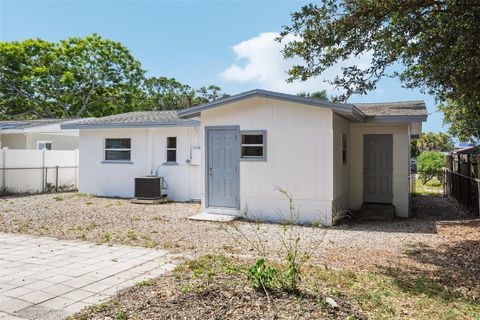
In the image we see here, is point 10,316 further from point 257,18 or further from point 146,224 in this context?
point 257,18

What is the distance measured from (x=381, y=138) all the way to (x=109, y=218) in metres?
7.98

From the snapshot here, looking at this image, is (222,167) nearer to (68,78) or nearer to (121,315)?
(121,315)

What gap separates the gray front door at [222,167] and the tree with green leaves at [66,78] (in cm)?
2731

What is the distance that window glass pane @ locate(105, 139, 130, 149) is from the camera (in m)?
14.3

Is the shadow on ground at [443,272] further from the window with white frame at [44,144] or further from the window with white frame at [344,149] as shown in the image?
the window with white frame at [44,144]

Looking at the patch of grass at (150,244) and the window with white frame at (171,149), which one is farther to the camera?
the window with white frame at (171,149)

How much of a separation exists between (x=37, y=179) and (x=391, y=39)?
590 inches

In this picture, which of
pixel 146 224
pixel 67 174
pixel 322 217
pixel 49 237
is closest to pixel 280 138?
pixel 322 217

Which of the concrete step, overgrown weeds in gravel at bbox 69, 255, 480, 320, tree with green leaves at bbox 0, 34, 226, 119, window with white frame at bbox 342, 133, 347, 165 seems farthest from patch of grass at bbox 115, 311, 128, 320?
tree with green leaves at bbox 0, 34, 226, 119

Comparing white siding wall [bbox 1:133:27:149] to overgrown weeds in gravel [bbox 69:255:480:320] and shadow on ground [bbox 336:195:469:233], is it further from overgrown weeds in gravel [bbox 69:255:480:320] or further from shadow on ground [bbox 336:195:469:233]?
overgrown weeds in gravel [bbox 69:255:480:320]

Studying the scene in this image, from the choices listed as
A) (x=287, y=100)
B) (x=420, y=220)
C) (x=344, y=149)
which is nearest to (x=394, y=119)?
(x=344, y=149)

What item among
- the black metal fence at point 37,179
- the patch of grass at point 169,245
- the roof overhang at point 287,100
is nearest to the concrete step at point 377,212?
the roof overhang at point 287,100

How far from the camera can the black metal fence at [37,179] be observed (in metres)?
15.2

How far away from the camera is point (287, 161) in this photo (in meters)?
9.48
